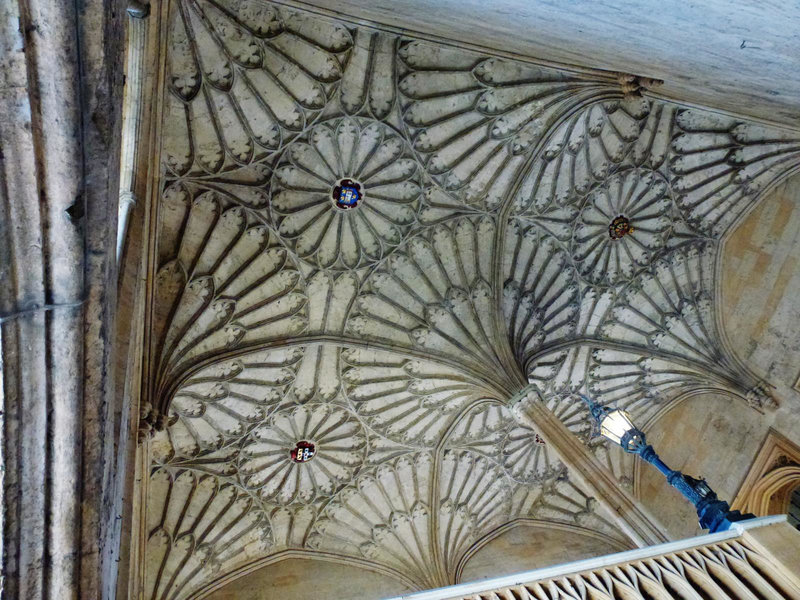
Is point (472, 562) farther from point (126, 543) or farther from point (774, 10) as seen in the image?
point (774, 10)

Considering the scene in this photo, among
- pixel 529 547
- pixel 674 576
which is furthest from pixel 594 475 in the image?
pixel 529 547

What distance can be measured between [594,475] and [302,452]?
6.73 meters

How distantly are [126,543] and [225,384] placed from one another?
6.41m

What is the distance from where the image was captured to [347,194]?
11.7 meters

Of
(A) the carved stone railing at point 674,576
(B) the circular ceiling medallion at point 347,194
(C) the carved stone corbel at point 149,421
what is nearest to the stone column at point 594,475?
(A) the carved stone railing at point 674,576

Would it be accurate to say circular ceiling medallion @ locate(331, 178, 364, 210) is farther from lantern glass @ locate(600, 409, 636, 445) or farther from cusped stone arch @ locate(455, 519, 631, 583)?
cusped stone arch @ locate(455, 519, 631, 583)

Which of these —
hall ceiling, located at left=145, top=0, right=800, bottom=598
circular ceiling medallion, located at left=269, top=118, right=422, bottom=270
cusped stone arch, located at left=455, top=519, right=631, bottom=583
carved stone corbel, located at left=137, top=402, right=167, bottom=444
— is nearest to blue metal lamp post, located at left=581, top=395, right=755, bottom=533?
hall ceiling, located at left=145, top=0, right=800, bottom=598

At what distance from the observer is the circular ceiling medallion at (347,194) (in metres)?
11.6

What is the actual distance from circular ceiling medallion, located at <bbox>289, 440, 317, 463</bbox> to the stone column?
5.02 m

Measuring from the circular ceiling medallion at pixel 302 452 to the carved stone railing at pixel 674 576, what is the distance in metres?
9.49

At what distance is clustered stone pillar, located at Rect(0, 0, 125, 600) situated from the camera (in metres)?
→ 2.63

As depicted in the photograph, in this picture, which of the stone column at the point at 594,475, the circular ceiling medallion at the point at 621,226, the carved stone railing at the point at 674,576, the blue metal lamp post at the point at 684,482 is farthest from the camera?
the circular ceiling medallion at the point at 621,226

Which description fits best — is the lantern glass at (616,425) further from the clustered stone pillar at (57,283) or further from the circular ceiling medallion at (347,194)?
the circular ceiling medallion at (347,194)

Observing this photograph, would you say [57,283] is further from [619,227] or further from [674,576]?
[619,227]
